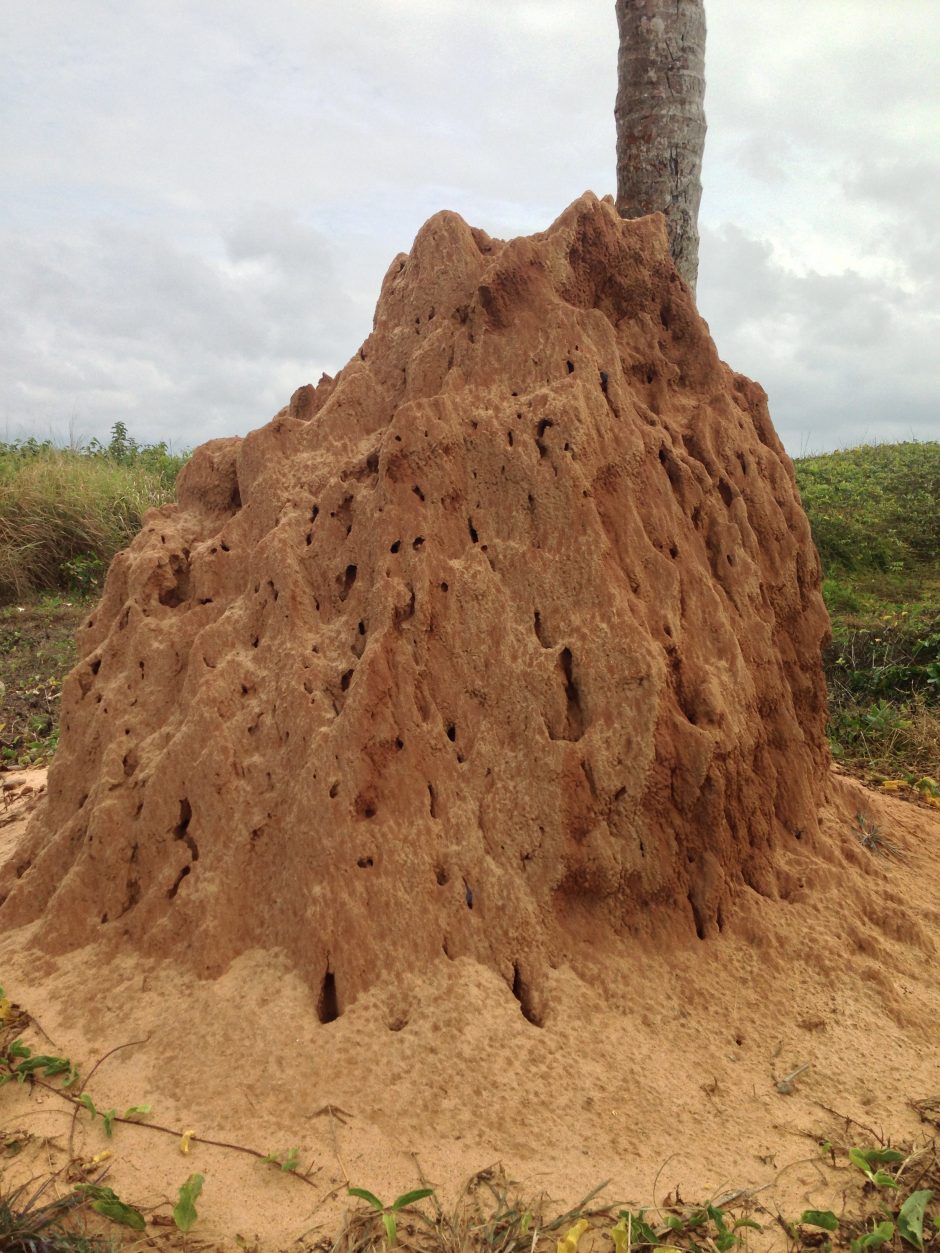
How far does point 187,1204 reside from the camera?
2330mm

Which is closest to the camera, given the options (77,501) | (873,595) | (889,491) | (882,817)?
(882,817)

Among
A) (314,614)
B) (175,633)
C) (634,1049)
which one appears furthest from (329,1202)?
(175,633)

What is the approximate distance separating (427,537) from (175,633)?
3.63ft

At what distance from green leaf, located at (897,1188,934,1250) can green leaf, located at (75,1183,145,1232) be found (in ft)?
6.03

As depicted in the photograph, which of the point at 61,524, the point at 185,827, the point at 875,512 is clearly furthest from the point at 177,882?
the point at 61,524

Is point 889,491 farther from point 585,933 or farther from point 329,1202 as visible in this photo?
point 329,1202

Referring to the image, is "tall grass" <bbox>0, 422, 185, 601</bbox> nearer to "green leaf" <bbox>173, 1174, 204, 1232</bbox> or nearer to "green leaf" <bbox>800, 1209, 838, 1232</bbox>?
"green leaf" <bbox>173, 1174, 204, 1232</bbox>

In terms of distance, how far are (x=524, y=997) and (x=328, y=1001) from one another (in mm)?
603

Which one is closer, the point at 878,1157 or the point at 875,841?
the point at 878,1157

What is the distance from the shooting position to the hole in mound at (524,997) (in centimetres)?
294

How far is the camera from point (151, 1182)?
8.07 feet

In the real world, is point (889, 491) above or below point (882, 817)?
above

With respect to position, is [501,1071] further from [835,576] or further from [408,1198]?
[835,576]

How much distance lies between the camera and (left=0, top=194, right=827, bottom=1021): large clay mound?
10.3ft
